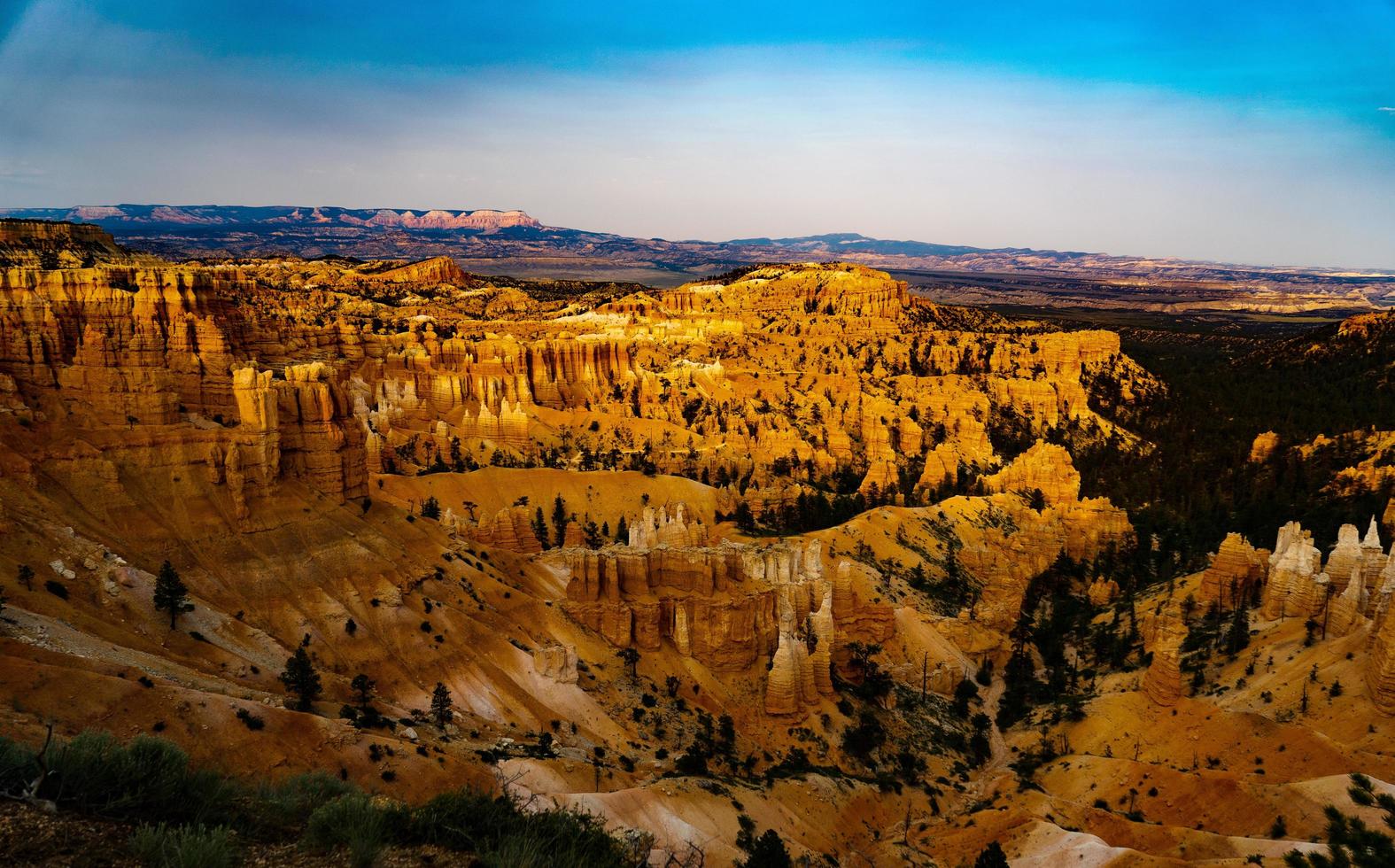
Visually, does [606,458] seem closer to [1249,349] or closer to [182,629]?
[182,629]

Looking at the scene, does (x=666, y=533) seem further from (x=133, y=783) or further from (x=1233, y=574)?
(x=133, y=783)

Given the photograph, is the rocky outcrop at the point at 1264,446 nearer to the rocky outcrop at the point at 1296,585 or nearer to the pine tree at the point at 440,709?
the rocky outcrop at the point at 1296,585

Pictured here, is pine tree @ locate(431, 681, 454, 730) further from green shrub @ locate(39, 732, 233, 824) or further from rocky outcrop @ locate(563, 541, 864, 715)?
green shrub @ locate(39, 732, 233, 824)

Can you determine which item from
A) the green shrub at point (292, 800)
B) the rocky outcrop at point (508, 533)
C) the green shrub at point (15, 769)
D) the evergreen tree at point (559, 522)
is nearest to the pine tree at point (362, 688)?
the green shrub at point (292, 800)

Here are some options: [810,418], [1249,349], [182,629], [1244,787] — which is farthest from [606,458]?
[1249,349]

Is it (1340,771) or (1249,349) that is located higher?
(1249,349)

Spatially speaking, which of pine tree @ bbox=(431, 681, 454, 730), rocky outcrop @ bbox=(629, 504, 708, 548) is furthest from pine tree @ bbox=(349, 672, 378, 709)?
rocky outcrop @ bbox=(629, 504, 708, 548)
